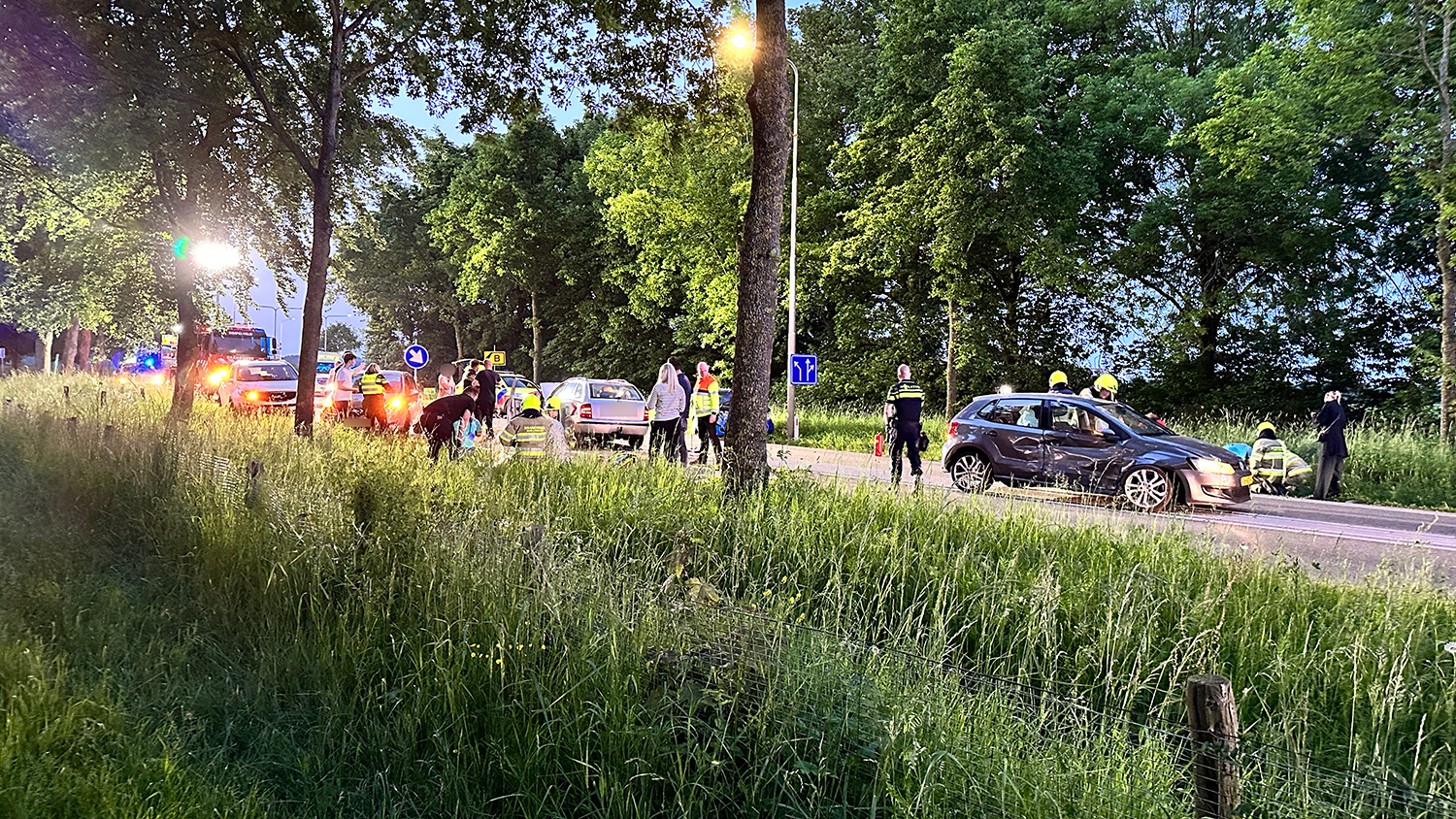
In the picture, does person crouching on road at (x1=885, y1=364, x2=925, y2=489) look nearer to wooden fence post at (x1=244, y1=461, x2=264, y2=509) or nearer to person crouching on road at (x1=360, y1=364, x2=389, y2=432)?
person crouching on road at (x1=360, y1=364, x2=389, y2=432)

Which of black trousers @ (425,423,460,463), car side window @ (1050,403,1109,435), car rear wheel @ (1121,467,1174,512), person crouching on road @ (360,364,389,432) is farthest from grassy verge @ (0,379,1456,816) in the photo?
person crouching on road @ (360,364,389,432)

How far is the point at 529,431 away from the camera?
9.97 metres

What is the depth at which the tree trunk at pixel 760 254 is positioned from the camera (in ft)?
25.1

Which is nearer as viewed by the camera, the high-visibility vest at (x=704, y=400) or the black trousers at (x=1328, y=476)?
the black trousers at (x=1328, y=476)

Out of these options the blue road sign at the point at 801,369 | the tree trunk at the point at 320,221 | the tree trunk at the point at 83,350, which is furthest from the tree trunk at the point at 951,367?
the tree trunk at the point at 83,350

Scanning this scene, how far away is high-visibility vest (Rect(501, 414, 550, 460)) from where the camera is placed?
9.88m

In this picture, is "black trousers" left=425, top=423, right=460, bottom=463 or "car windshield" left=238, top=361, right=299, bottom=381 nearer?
"black trousers" left=425, top=423, right=460, bottom=463

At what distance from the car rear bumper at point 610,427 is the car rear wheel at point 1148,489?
37.3 ft

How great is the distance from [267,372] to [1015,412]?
71.9 ft

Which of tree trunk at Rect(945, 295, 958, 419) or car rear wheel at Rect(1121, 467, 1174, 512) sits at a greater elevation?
tree trunk at Rect(945, 295, 958, 419)

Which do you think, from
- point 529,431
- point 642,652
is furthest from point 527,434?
point 642,652

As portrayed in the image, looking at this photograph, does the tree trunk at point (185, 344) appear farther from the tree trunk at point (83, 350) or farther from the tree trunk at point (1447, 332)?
the tree trunk at point (83, 350)

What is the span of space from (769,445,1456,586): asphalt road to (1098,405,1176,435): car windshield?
1.31m

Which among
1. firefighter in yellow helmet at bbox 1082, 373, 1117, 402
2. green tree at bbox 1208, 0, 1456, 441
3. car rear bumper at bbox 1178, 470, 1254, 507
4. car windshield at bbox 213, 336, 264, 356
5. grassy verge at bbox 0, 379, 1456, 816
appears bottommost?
grassy verge at bbox 0, 379, 1456, 816
